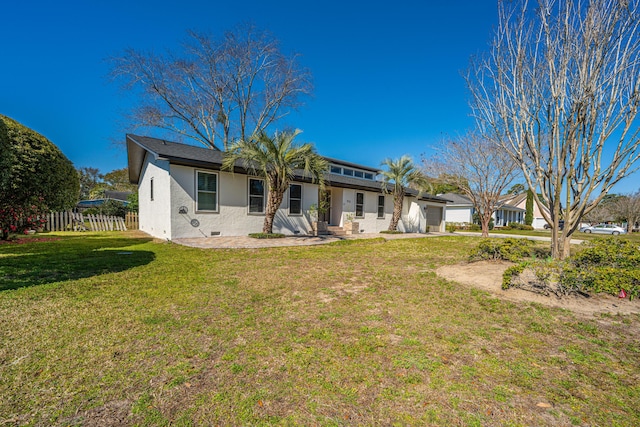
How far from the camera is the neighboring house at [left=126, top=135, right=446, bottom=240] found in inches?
402

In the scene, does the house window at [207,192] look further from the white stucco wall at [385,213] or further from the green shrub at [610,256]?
the green shrub at [610,256]

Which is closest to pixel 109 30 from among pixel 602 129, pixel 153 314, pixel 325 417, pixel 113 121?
pixel 113 121

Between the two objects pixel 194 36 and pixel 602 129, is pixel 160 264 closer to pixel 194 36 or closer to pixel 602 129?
pixel 602 129

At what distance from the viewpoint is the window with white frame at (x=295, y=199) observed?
43.5 ft

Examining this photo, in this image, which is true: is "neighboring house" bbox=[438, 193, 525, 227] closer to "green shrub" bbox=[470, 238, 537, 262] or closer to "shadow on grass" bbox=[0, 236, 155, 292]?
"green shrub" bbox=[470, 238, 537, 262]

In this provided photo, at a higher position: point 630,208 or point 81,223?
point 630,208

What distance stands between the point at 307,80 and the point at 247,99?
512cm

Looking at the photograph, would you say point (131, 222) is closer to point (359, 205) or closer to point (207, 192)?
point (207, 192)

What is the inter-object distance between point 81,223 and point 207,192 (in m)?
10.3

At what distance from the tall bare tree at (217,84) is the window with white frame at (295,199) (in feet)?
25.9

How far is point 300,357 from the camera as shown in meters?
2.48

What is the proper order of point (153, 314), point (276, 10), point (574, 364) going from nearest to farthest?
point (574, 364), point (153, 314), point (276, 10)

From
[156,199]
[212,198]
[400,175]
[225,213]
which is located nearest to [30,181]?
[156,199]

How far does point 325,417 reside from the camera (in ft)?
5.85
